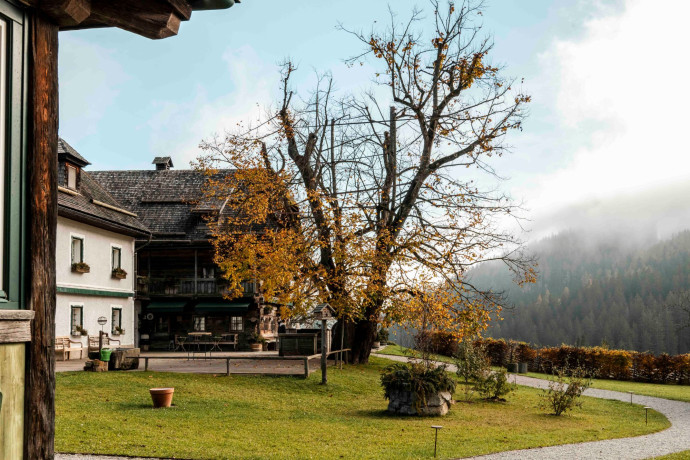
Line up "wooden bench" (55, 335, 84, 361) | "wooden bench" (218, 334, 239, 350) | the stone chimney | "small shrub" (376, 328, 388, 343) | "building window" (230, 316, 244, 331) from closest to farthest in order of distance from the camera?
"wooden bench" (55, 335, 84, 361), "wooden bench" (218, 334, 239, 350), "building window" (230, 316, 244, 331), the stone chimney, "small shrub" (376, 328, 388, 343)

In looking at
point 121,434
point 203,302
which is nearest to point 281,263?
point 121,434

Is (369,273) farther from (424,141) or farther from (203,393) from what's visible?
(203,393)

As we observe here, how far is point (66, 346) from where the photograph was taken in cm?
2478

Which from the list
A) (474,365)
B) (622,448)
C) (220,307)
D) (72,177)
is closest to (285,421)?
(622,448)

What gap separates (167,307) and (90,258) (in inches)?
310

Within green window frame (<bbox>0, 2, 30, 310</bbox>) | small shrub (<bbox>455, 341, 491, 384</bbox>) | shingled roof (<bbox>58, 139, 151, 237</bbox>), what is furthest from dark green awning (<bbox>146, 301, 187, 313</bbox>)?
green window frame (<bbox>0, 2, 30, 310</bbox>)

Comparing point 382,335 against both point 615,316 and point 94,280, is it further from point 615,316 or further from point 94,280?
point 615,316

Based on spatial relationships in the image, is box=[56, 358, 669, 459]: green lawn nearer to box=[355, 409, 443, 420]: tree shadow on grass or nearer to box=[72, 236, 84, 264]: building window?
box=[355, 409, 443, 420]: tree shadow on grass

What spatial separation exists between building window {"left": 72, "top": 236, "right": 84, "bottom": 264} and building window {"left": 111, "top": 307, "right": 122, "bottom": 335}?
3636 mm

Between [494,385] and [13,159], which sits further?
[494,385]

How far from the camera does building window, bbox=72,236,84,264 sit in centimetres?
2595

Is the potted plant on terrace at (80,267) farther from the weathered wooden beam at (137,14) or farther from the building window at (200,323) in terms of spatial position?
the weathered wooden beam at (137,14)

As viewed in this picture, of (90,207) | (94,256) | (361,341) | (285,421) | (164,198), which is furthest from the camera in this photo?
(164,198)

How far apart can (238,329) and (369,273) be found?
15.0m
